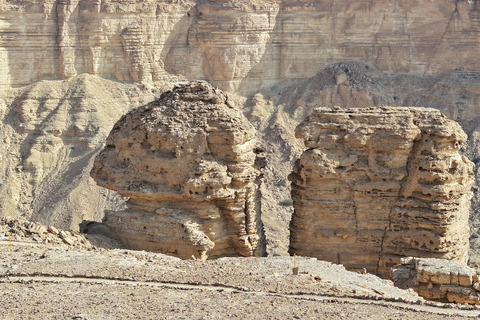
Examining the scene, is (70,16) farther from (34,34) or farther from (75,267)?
(75,267)

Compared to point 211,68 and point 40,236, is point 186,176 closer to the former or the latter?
point 40,236

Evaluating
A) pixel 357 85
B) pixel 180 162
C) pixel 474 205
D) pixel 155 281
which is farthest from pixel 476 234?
pixel 155 281

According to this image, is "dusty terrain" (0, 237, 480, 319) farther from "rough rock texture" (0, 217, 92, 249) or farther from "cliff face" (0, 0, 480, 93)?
"cliff face" (0, 0, 480, 93)

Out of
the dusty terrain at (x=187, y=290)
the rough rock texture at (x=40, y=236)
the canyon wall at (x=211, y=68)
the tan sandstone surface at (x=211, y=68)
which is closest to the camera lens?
the dusty terrain at (x=187, y=290)

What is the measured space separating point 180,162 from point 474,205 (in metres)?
34.8

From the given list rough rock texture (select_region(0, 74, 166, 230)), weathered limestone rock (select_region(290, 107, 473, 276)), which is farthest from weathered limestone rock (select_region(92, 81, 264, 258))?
rough rock texture (select_region(0, 74, 166, 230))

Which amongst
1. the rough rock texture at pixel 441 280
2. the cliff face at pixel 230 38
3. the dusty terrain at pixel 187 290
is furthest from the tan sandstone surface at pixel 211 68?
the dusty terrain at pixel 187 290

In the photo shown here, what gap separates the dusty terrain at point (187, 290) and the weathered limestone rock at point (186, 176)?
8.81 ft

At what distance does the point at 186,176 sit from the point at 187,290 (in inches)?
267

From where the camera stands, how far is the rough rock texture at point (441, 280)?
81.0 ft

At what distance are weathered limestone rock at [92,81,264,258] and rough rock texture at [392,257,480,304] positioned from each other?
5.80 m

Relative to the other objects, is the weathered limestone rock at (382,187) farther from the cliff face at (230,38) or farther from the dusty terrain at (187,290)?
the cliff face at (230,38)

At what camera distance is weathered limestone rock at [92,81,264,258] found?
28.4m

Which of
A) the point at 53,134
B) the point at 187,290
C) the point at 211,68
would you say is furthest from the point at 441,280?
the point at 211,68
